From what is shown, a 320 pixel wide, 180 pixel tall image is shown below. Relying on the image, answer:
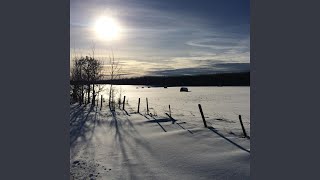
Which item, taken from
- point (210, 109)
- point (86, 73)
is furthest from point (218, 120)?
point (86, 73)

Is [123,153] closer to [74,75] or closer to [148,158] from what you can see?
[148,158]

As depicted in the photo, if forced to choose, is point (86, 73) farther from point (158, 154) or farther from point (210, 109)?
point (158, 154)

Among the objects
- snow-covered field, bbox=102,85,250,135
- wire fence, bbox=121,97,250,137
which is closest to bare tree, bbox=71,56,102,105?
snow-covered field, bbox=102,85,250,135

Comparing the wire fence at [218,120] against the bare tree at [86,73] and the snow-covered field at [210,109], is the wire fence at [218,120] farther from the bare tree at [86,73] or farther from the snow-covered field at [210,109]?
the bare tree at [86,73]

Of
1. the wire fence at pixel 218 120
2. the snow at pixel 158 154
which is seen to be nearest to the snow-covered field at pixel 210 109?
the wire fence at pixel 218 120

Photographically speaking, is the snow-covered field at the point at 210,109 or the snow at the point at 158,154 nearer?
the snow at the point at 158,154

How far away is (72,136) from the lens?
37.2 ft

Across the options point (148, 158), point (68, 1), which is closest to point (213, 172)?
point (148, 158)

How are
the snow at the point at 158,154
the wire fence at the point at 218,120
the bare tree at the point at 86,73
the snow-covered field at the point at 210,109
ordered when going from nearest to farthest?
the snow at the point at 158,154
the wire fence at the point at 218,120
the snow-covered field at the point at 210,109
the bare tree at the point at 86,73

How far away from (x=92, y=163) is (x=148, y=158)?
1.39 m

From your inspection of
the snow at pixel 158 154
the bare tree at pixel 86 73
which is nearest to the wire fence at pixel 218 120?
the snow at pixel 158 154

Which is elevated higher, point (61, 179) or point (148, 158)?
point (61, 179)

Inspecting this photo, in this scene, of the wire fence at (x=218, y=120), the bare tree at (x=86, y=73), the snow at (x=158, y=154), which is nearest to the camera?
the snow at (x=158, y=154)

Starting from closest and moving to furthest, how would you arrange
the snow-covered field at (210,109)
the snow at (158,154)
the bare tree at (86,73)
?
the snow at (158,154) < the snow-covered field at (210,109) < the bare tree at (86,73)
